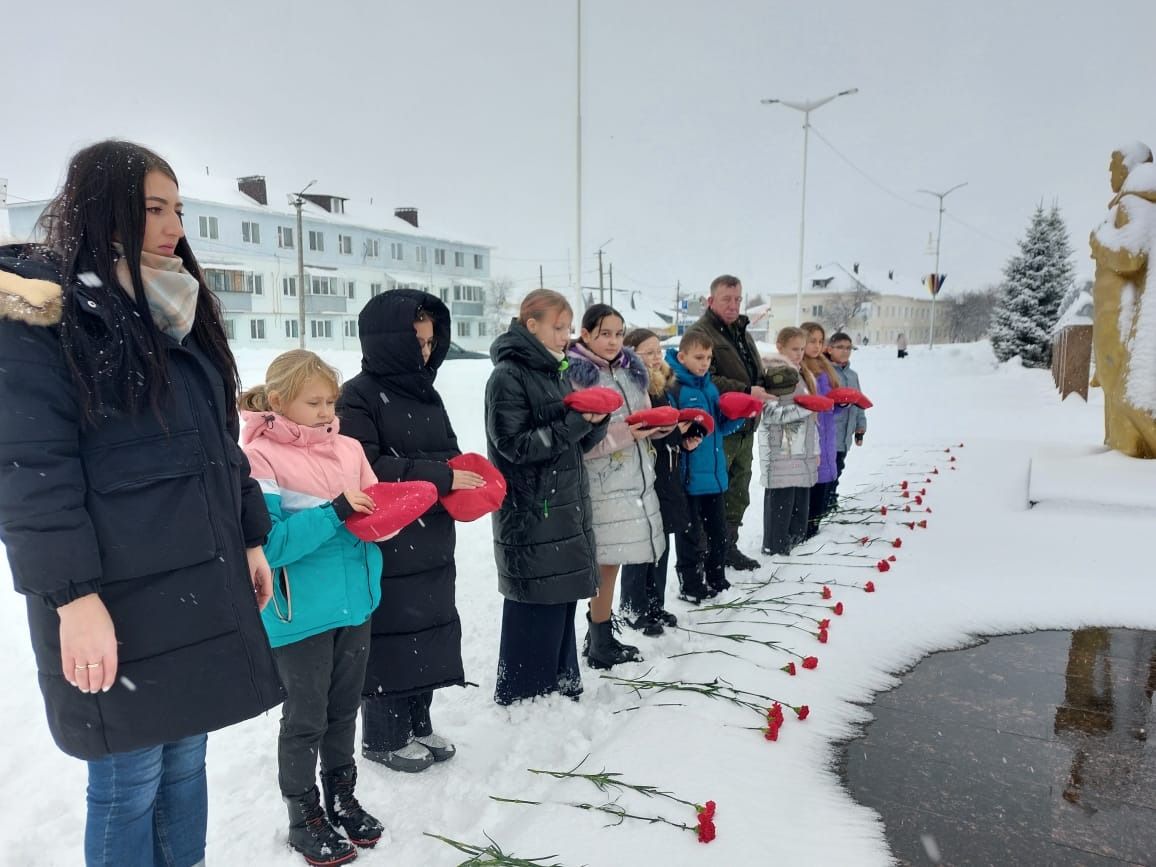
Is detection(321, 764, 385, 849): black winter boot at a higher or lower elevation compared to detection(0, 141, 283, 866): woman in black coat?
lower

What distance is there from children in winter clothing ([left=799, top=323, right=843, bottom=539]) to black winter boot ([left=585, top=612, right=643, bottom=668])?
9.14 ft

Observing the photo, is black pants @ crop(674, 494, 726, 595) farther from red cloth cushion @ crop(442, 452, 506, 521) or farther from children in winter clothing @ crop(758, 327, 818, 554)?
red cloth cushion @ crop(442, 452, 506, 521)

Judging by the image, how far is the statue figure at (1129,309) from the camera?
6305mm

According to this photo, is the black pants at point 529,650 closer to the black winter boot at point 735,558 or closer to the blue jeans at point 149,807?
the blue jeans at point 149,807

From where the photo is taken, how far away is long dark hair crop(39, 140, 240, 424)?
1693 mm

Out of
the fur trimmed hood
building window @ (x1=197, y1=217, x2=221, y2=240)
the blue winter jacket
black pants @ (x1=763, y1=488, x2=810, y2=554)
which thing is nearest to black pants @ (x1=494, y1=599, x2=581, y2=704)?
the fur trimmed hood

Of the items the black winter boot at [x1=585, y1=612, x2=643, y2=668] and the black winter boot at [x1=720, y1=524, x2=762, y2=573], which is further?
the black winter boot at [x1=720, y1=524, x2=762, y2=573]

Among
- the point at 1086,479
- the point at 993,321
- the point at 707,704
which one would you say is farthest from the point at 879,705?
the point at 993,321

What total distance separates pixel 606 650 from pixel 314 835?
1789 millimetres

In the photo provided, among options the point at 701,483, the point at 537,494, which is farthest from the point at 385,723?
the point at 701,483

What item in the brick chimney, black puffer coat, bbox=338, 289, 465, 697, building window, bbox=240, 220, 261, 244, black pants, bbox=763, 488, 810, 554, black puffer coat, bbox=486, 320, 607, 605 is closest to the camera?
black puffer coat, bbox=338, 289, 465, 697

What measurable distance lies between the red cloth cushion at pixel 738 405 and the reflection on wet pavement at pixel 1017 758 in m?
1.82

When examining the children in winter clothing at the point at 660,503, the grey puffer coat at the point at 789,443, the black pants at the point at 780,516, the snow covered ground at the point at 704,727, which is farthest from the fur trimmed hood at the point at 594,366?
the black pants at the point at 780,516

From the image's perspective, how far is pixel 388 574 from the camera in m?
2.88
